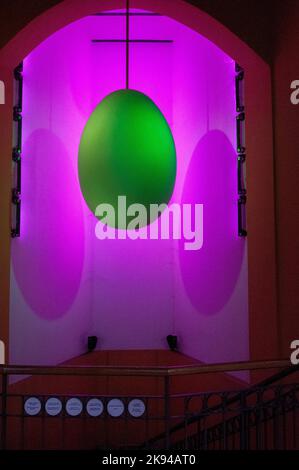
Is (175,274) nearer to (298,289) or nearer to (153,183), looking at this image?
(298,289)

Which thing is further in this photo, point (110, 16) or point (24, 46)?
point (110, 16)

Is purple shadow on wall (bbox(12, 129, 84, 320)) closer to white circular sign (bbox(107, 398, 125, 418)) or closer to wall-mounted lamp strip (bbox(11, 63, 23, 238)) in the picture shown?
wall-mounted lamp strip (bbox(11, 63, 23, 238))

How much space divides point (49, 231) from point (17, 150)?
3.10 feet

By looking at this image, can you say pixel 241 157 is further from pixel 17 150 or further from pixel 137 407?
pixel 137 407

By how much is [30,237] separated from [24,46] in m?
1.85

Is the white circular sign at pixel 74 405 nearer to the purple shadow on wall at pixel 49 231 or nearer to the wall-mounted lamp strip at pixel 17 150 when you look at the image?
the purple shadow on wall at pixel 49 231

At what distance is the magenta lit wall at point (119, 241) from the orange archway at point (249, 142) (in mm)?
382

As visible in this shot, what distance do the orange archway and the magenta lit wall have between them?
0.38 meters

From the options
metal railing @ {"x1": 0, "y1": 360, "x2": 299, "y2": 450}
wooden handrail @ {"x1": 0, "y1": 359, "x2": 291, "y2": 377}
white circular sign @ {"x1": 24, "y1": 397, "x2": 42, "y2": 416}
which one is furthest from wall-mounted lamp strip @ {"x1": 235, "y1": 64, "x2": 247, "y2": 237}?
white circular sign @ {"x1": 24, "y1": 397, "x2": 42, "y2": 416}

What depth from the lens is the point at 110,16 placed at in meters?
6.30

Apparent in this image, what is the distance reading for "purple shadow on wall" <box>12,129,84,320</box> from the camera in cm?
573

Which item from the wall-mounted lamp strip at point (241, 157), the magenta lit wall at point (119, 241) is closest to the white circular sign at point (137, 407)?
the magenta lit wall at point (119, 241)
